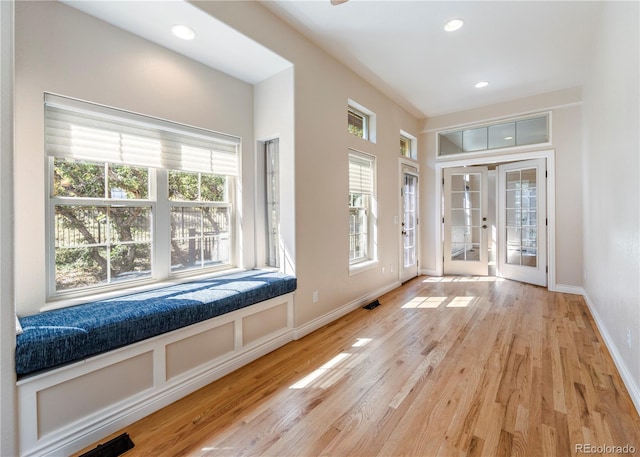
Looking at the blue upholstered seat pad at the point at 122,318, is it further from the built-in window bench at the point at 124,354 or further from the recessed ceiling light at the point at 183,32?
the recessed ceiling light at the point at 183,32

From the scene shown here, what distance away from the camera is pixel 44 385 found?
4.80 feet

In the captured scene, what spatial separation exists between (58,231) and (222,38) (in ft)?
6.28

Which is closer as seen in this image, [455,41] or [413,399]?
[413,399]

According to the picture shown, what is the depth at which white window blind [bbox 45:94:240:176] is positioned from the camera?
6.55 feet

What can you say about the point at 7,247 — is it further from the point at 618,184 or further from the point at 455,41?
the point at 455,41

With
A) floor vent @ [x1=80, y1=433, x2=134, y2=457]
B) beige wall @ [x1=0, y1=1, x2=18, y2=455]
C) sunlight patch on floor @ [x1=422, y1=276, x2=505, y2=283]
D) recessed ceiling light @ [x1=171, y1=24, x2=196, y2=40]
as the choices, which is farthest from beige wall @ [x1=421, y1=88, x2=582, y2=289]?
beige wall @ [x1=0, y1=1, x2=18, y2=455]

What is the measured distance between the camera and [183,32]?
227cm

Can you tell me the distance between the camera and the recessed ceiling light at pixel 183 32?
2.21 m

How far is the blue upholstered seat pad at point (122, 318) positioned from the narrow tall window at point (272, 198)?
2.02 ft

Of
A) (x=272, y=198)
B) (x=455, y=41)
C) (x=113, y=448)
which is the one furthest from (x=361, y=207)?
(x=113, y=448)

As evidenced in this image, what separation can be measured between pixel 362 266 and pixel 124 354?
2.80 meters

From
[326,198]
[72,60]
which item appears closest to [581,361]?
[326,198]

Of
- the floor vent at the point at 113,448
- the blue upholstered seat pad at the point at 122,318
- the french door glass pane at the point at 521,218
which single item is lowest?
the floor vent at the point at 113,448

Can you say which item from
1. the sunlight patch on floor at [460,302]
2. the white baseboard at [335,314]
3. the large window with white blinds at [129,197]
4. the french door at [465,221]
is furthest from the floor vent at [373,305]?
the french door at [465,221]
